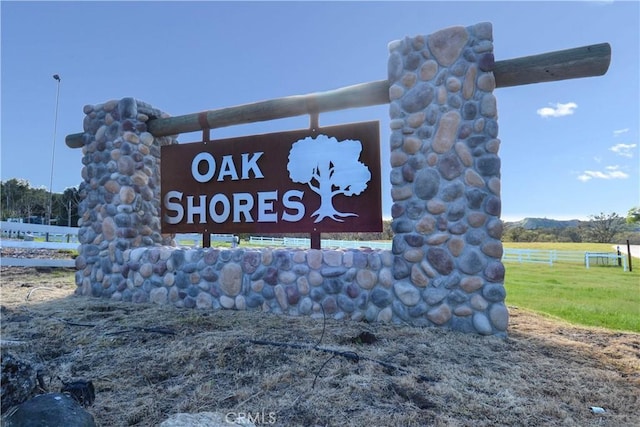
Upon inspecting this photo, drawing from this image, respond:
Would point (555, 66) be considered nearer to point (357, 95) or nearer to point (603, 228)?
point (357, 95)

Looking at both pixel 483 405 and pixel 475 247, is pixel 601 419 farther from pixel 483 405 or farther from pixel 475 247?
pixel 475 247

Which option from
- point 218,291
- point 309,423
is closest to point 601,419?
point 309,423

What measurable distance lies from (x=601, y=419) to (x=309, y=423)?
158 centimetres

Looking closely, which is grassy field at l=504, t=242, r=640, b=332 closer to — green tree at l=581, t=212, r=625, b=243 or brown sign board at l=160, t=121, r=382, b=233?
brown sign board at l=160, t=121, r=382, b=233

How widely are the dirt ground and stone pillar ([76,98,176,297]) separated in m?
1.51

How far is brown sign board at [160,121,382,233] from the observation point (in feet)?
14.8

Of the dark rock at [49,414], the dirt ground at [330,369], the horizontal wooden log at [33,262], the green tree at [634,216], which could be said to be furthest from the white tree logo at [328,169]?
the green tree at [634,216]

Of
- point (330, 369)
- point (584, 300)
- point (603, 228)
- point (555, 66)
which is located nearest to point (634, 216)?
point (603, 228)

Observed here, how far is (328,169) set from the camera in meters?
4.66

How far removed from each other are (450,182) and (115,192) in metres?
4.77

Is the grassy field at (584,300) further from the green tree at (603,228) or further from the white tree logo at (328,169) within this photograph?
the green tree at (603,228)

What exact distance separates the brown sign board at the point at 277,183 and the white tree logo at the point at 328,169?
12 mm

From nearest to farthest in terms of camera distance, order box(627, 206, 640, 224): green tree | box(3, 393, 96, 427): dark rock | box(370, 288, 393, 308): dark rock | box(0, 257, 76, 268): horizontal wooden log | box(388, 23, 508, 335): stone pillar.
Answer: box(3, 393, 96, 427): dark rock, box(388, 23, 508, 335): stone pillar, box(370, 288, 393, 308): dark rock, box(0, 257, 76, 268): horizontal wooden log, box(627, 206, 640, 224): green tree

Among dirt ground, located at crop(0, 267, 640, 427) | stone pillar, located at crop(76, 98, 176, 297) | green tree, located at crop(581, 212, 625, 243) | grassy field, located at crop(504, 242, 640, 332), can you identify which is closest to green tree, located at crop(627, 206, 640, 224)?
green tree, located at crop(581, 212, 625, 243)
